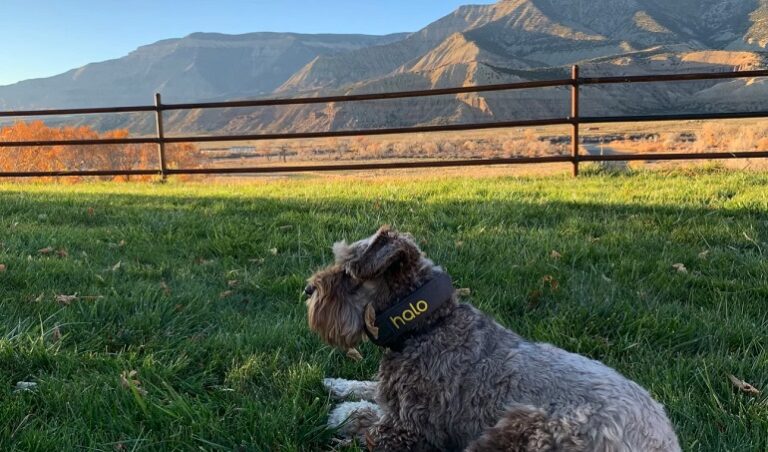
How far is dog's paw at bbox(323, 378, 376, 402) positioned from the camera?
3.15 meters

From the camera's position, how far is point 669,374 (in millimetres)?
3164

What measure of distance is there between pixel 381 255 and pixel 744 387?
2042 millimetres

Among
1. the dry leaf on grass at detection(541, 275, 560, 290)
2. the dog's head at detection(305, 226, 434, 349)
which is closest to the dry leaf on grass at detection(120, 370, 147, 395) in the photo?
the dog's head at detection(305, 226, 434, 349)

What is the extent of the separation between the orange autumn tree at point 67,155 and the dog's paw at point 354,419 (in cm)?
2324

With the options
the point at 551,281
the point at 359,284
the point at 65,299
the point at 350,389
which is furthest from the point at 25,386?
the point at 551,281

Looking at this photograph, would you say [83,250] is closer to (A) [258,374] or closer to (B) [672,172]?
(A) [258,374]

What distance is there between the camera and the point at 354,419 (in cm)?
286

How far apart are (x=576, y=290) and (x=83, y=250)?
443cm

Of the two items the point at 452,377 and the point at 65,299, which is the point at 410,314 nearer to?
the point at 452,377

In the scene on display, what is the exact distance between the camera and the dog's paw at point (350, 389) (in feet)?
10.3

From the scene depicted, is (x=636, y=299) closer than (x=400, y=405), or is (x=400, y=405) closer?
(x=400, y=405)

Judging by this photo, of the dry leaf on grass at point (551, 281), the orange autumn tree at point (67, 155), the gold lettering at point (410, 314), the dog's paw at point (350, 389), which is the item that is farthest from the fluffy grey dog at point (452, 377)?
the orange autumn tree at point (67, 155)

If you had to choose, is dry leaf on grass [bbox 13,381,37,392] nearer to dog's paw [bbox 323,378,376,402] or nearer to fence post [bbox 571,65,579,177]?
dog's paw [bbox 323,378,376,402]

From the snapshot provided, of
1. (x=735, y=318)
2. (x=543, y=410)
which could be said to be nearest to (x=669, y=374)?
(x=735, y=318)
